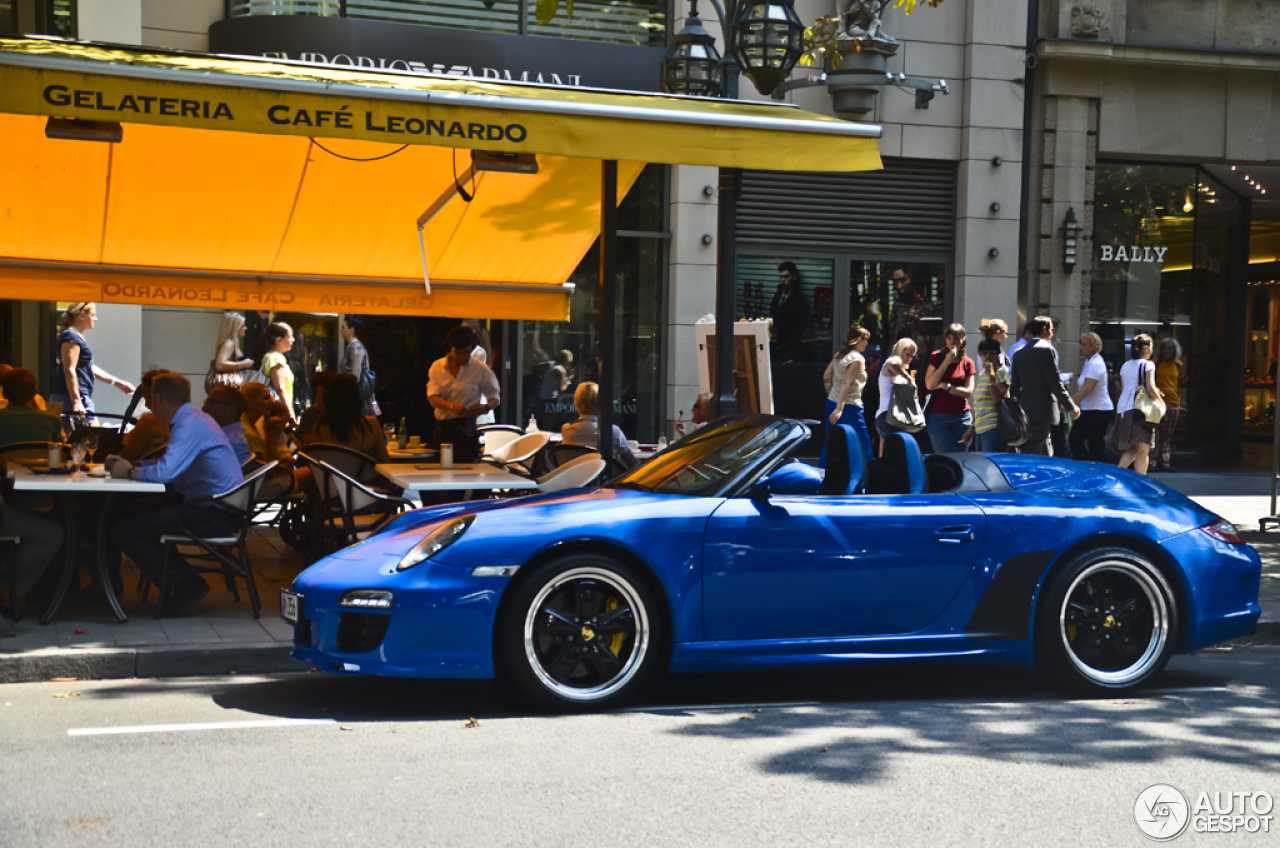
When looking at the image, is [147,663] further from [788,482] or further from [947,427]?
[947,427]

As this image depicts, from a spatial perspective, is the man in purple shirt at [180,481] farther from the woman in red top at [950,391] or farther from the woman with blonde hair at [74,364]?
the woman in red top at [950,391]

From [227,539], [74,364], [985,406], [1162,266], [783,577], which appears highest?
[1162,266]

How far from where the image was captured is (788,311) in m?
17.1

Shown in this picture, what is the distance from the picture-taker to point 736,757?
16.4 ft

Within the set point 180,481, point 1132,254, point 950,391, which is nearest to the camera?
point 180,481

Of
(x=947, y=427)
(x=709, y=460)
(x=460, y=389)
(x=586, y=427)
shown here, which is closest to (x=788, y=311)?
(x=947, y=427)

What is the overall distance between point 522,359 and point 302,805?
12.0 metres

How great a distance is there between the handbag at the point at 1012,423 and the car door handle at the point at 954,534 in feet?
19.6

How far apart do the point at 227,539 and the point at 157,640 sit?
99cm

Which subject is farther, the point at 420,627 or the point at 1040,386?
the point at 1040,386

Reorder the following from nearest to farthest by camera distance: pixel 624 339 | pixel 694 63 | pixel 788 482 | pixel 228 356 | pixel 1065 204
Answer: pixel 788 482, pixel 694 63, pixel 228 356, pixel 624 339, pixel 1065 204

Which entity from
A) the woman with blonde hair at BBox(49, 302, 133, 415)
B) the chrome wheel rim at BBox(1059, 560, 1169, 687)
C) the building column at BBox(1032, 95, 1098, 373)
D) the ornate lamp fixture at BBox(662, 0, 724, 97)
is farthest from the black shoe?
the building column at BBox(1032, 95, 1098, 373)

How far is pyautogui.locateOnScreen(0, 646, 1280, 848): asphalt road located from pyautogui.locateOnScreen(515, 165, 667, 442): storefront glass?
10038 millimetres

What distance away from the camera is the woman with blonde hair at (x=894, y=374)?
41.2 feet
